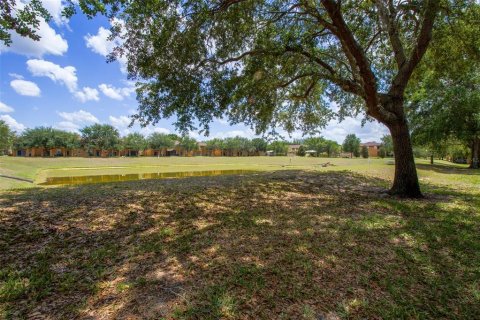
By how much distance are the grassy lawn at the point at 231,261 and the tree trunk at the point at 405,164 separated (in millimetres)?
1490

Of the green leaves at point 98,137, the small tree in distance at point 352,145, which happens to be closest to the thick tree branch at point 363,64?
the green leaves at point 98,137

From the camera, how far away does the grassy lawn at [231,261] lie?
2773 mm

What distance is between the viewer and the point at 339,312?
8.87ft

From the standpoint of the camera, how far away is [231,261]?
366 centimetres

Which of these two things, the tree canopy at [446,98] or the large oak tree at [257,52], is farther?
the tree canopy at [446,98]

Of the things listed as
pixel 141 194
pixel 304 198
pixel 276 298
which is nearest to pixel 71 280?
pixel 276 298

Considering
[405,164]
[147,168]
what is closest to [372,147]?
[147,168]

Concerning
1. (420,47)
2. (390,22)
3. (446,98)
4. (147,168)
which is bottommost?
(147,168)

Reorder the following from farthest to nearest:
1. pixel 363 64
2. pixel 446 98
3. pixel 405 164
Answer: pixel 446 98 → pixel 405 164 → pixel 363 64

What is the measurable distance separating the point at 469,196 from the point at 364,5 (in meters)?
7.23

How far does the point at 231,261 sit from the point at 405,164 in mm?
6700

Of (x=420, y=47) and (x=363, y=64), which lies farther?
(x=420, y=47)

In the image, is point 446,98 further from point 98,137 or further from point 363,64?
point 98,137

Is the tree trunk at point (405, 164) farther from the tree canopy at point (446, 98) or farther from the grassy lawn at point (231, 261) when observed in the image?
the tree canopy at point (446, 98)
